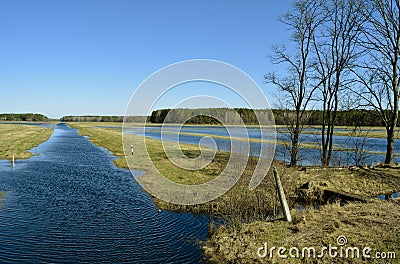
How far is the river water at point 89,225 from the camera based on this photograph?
996 centimetres

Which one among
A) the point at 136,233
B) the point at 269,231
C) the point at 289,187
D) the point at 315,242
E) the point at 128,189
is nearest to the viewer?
the point at 315,242

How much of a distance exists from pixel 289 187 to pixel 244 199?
17.8 ft

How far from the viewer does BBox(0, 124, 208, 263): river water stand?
9.96 meters

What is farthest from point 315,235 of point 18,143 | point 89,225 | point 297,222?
point 18,143

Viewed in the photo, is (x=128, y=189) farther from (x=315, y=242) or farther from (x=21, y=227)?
(x=315, y=242)

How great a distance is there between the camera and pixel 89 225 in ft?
41.7

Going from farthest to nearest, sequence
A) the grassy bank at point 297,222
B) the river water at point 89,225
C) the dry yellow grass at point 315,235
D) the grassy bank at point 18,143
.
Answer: the grassy bank at point 18,143
the river water at point 89,225
the grassy bank at point 297,222
the dry yellow grass at point 315,235

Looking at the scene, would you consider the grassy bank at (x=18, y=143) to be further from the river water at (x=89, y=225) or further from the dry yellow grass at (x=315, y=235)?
the dry yellow grass at (x=315, y=235)

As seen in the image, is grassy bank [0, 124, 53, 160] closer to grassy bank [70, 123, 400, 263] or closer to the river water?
the river water

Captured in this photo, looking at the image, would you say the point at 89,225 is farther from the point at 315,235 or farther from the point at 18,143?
the point at 18,143

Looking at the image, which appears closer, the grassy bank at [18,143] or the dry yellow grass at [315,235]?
the dry yellow grass at [315,235]

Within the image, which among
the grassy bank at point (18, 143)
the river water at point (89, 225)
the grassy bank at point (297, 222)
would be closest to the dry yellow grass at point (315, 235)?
the grassy bank at point (297, 222)

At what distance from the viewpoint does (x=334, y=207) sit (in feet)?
40.5

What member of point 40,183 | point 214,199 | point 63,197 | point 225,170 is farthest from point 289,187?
point 40,183
